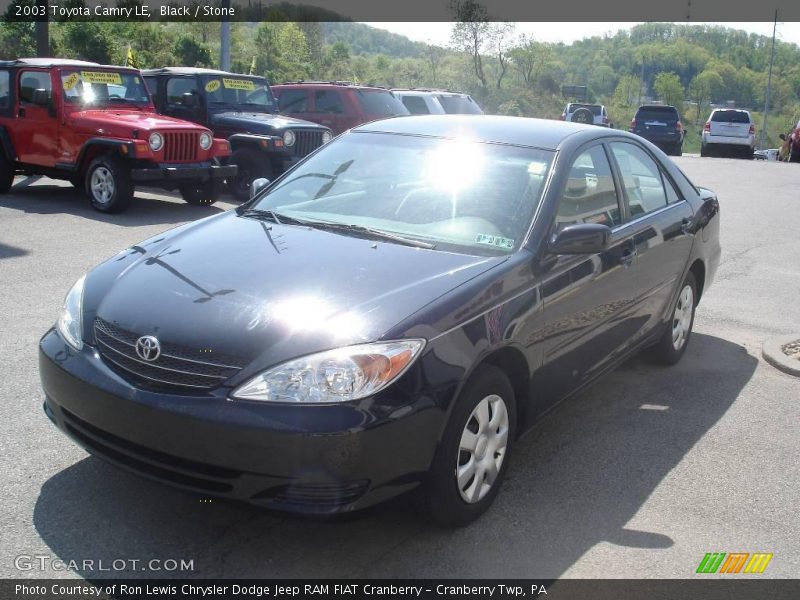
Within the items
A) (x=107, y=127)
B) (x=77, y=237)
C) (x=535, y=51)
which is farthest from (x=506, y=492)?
(x=535, y=51)

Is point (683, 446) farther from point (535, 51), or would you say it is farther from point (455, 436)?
point (535, 51)

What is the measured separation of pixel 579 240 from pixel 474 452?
3.77 ft

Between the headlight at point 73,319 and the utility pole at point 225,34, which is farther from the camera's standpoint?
the utility pole at point 225,34

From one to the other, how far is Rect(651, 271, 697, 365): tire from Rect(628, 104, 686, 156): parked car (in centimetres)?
2514

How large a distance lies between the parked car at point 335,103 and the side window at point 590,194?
1111 cm

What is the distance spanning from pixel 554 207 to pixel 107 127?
28.1ft

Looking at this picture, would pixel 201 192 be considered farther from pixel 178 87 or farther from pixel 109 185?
pixel 178 87

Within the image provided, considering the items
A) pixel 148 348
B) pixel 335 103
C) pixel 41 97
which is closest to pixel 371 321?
pixel 148 348

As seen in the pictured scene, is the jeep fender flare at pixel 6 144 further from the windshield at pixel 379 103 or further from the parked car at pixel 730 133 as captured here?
the parked car at pixel 730 133

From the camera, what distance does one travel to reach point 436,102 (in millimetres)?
19703

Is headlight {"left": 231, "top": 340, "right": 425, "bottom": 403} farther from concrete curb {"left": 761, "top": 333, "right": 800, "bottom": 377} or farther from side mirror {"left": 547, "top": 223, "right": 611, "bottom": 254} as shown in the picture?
concrete curb {"left": 761, "top": 333, "right": 800, "bottom": 377}

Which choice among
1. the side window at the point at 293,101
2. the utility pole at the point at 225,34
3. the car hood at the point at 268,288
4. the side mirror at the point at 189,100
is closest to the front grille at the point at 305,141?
the side mirror at the point at 189,100

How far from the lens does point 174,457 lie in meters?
3.20

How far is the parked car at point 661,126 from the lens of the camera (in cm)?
3008
